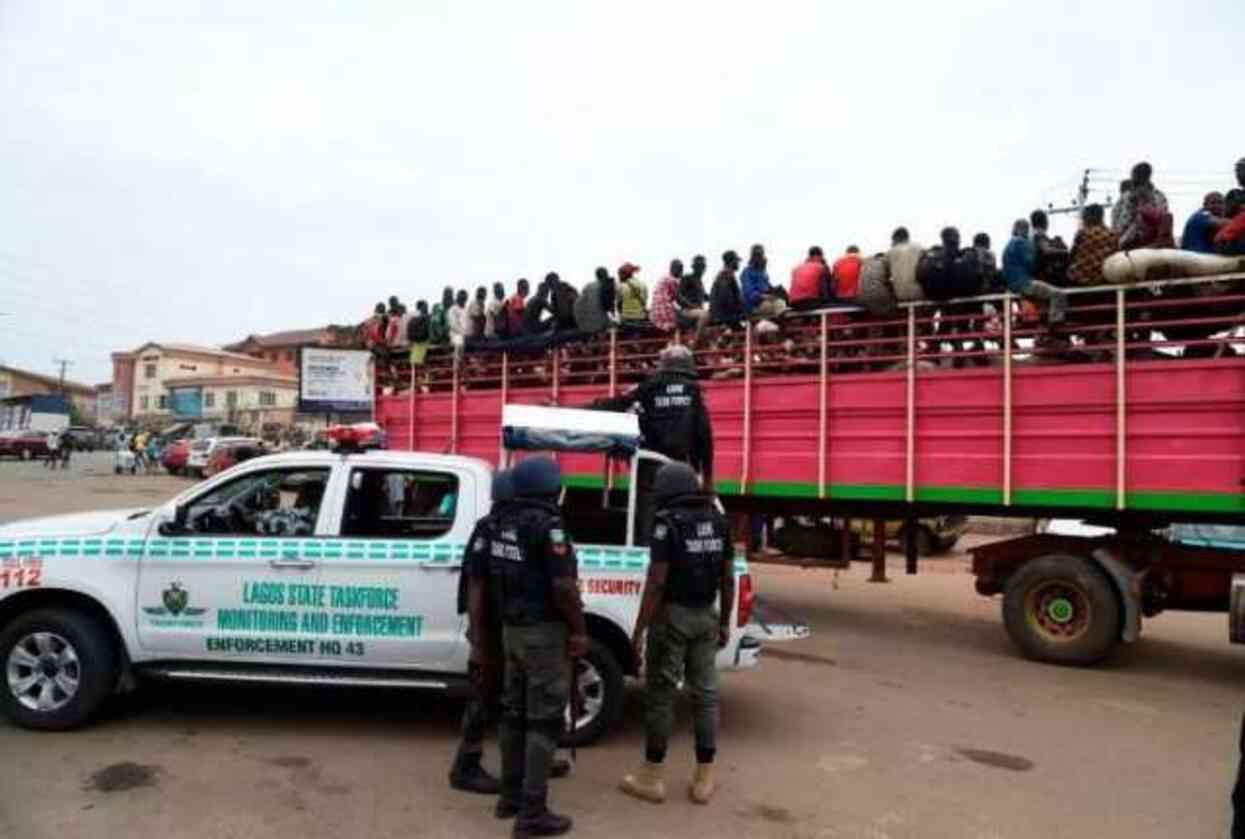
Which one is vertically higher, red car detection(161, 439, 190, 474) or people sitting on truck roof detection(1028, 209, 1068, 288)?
people sitting on truck roof detection(1028, 209, 1068, 288)

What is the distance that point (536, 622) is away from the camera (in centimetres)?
398

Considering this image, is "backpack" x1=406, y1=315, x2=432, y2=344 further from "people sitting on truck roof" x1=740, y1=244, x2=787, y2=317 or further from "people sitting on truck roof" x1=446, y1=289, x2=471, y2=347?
"people sitting on truck roof" x1=740, y1=244, x2=787, y2=317

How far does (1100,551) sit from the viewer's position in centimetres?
759

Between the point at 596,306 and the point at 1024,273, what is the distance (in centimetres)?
427

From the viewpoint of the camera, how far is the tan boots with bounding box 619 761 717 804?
438 cm

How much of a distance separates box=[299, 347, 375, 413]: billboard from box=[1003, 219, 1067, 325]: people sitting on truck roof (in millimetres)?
14730

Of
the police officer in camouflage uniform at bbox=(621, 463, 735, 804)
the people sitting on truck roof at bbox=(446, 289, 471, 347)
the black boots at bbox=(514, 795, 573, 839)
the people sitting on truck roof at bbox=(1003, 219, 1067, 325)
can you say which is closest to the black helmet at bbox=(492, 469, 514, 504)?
the police officer in camouflage uniform at bbox=(621, 463, 735, 804)

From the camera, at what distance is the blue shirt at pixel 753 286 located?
9.05 m

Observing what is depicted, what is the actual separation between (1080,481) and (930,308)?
183 centimetres

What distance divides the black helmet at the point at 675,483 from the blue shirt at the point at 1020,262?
420 cm

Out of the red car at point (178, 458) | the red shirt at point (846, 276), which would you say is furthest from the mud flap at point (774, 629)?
the red car at point (178, 458)

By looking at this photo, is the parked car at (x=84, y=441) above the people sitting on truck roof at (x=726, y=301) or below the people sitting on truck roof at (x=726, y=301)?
below

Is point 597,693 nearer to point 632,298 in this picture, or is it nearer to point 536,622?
point 536,622

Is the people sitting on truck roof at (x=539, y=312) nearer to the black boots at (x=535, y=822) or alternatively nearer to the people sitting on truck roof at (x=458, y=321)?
the people sitting on truck roof at (x=458, y=321)
